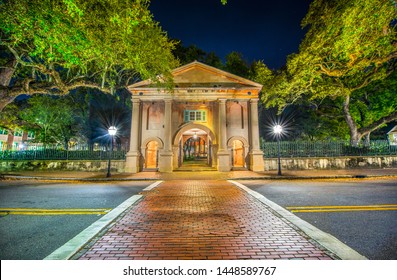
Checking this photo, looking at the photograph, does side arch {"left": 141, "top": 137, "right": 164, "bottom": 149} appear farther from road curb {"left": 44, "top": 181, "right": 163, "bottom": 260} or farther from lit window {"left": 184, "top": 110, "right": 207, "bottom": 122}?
road curb {"left": 44, "top": 181, "right": 163, "bottom": 260}

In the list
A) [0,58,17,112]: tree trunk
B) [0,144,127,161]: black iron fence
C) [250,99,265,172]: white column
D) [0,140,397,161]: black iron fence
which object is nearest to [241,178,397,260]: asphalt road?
[250,99,265,172]: white column

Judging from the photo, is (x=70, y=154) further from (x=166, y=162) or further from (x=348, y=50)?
(x=348, y=50)

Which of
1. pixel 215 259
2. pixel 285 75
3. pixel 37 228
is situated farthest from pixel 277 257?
pixel 285 75

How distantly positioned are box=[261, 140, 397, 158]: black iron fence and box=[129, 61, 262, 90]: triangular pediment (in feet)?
22.3

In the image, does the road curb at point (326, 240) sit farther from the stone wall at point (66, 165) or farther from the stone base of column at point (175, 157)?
the stone wall at point (66, 165)

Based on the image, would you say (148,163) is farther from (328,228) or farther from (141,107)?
(328,228)

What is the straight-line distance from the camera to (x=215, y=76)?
20.2 meters

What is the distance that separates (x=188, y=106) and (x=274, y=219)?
1664 centimetres

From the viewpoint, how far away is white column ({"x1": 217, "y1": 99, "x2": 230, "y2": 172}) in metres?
18.4

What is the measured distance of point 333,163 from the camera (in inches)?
742

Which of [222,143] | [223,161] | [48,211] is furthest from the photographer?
[222,143]

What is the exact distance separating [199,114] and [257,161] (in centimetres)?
764

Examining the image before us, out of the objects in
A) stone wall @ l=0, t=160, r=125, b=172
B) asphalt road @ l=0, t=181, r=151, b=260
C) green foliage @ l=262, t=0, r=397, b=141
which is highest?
green foliage @ l=262, t=0, r=397, b=141

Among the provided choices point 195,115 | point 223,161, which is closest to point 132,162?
point 195,115
